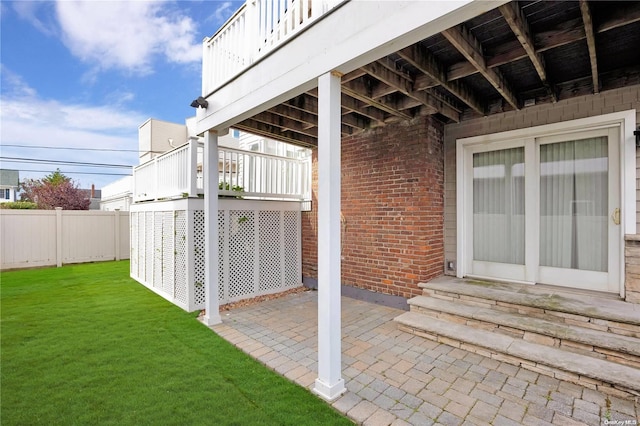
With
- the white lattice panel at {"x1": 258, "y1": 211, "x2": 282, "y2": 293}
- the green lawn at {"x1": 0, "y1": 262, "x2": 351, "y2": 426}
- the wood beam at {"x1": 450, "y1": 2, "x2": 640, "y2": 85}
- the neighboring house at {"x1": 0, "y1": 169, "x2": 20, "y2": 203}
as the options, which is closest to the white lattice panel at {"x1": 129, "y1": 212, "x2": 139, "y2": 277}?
the green lawn at {"x1": 0, "y1": 262, "x2": 351, "y2": 426}

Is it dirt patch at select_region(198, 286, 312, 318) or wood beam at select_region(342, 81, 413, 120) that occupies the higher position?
wood beam at select_region(342, 81, 413, 120)

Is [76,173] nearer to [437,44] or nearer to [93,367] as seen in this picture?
[93,367]

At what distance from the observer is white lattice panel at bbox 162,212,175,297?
573cm

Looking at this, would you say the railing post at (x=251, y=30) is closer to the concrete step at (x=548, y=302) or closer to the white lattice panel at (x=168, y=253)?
the white lattice panel at (x=168, y=253)

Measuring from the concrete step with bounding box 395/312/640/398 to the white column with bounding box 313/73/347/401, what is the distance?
1650mm

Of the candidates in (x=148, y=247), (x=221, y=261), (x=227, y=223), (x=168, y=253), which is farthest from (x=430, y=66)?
(x=148, y=247)

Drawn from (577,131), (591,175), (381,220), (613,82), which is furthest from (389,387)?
(613,82)

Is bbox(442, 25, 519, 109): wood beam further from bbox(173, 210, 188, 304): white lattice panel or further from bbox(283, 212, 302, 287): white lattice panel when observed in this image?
bbox(173, 210, 188, 304): white lattice panel

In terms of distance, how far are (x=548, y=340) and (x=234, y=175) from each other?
5.48m

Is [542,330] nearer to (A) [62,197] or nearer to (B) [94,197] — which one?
(A) [62,197]

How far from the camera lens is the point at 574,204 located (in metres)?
4.04

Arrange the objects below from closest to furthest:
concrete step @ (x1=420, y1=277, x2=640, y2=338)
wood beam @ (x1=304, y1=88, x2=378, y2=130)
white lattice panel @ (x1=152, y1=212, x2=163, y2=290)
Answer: concrete step @ (x1=420, y1=277, x2=640, y2=338) → wood beam @ (x1=304, y1=88, x2=378, y2=130) → white lattice panel @ (x1=152, y1=212, x2=163, y2=290)

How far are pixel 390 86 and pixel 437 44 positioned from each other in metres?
0.68

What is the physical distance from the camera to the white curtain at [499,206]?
4.46m
